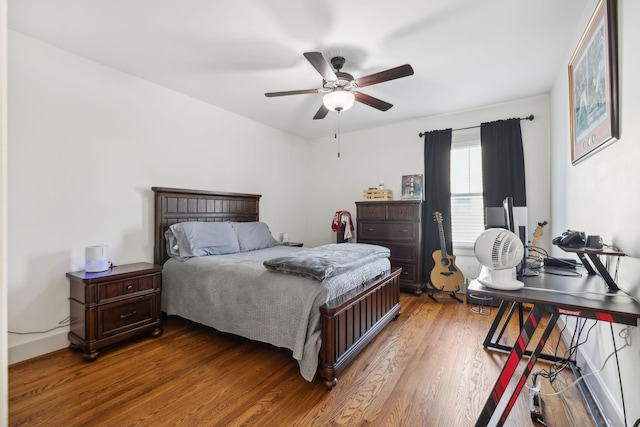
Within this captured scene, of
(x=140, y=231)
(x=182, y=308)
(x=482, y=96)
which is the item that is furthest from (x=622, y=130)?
(x=140, y=231)

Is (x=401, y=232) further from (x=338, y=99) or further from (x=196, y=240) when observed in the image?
(x=196, y=240)

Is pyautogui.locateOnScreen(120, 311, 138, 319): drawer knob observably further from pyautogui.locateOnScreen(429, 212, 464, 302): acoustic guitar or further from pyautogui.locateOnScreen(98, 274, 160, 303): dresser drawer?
pyautogui.locateOnScreen(429, 212, 464, 302): acoustic guitar

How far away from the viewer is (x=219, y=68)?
9.36 ft

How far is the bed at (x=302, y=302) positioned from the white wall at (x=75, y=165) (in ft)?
0.68

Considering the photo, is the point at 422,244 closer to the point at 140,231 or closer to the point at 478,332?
the point at 478,332

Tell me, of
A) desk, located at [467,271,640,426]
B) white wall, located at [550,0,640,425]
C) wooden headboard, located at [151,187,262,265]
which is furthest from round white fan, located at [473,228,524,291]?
wooden headboard, located at [151,187,262,265]

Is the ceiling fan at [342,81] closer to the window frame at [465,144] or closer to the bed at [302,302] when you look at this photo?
the bed at [302,302]

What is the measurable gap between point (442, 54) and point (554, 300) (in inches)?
90.3

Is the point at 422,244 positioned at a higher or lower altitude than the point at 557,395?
higher

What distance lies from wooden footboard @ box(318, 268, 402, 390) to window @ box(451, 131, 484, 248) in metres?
1.78

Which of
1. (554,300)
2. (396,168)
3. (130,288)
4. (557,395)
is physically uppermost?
(396,168)

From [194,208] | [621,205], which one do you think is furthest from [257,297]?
[621,205]

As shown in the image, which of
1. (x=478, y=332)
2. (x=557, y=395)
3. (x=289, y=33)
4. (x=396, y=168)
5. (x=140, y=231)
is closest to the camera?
(x=557, y=395)

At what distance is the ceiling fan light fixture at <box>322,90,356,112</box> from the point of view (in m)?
2.52
